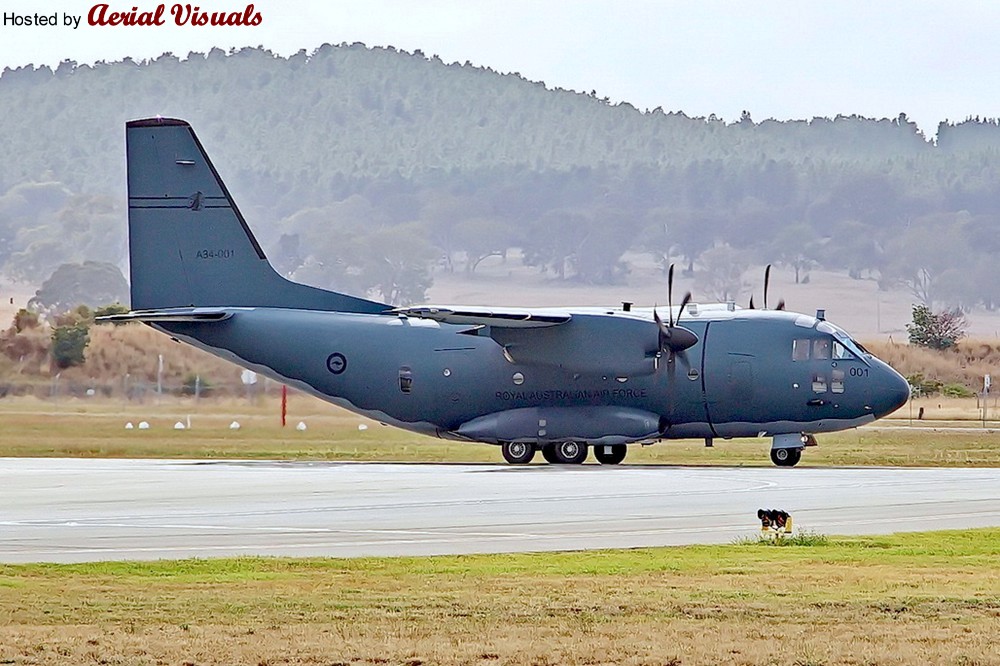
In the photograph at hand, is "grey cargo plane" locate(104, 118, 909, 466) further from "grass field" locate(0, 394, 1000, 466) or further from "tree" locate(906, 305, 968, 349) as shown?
"tree" locate(906, 305, 968, 349)

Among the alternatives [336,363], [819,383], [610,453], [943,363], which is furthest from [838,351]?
[943,363]

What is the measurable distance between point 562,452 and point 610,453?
54.8 inches

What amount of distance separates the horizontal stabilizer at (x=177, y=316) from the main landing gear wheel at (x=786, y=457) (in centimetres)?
1389

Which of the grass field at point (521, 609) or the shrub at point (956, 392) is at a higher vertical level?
the shrub at point (956, 392)

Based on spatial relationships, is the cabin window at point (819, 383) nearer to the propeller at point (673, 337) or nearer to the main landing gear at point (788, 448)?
the main landing gear at point (788, 448)

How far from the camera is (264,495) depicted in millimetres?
29516

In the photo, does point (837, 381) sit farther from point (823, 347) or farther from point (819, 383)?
point (823, 347)

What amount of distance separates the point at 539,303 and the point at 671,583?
17221 centimetres

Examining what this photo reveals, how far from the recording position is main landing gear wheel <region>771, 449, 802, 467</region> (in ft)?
136

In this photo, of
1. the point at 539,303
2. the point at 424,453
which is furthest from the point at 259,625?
the point at 539,303

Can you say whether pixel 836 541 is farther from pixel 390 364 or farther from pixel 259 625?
A: pixel 390 364

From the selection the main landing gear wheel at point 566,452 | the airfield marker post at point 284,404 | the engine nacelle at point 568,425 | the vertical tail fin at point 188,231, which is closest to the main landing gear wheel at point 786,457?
the engine nacelle at point 568,425

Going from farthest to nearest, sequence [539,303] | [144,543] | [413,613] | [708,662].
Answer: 1. [539,303]
2. [144,543]
3. [413,613]
4. [708,662]

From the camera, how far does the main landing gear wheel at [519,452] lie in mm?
43031
